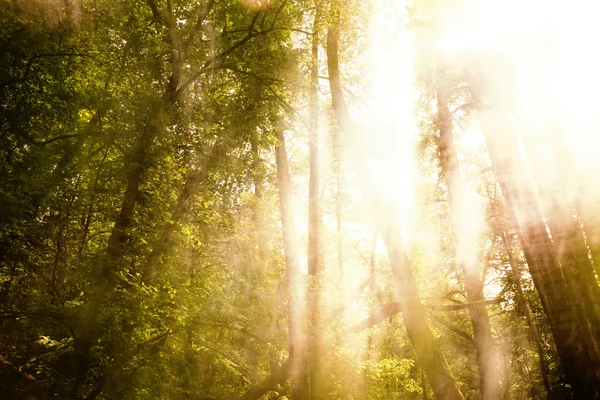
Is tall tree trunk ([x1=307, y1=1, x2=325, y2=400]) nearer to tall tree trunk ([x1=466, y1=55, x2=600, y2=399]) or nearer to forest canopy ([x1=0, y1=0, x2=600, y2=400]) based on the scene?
forest canopy ([x1=0, y1=0, x2=600, y2=400])

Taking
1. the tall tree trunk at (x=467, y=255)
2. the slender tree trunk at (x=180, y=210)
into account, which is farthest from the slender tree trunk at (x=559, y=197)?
the slender tree trunk at (x=180, y=210)

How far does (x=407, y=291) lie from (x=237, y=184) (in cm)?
482

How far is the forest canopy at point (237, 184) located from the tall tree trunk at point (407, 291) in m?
0.03

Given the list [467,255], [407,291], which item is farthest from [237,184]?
[467,255]

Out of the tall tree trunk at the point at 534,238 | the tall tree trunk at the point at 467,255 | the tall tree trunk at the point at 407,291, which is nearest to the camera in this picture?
the tall tree trunk at the point at 534,238

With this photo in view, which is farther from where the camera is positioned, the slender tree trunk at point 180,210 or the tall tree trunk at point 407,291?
the slender tree trunk at point 180,210

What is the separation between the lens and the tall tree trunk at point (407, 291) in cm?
553

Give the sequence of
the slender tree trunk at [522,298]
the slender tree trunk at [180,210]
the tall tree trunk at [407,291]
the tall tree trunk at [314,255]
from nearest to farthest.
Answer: the tall tree trunk at [407,291] → the slender tree trunk at [180,210] → the tall tree trunk at [314,255] → the slender tree trunk at [522,298]

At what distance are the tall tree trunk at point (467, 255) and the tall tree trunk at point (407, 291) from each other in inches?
129

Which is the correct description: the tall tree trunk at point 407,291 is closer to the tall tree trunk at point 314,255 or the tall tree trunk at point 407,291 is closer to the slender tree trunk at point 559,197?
the slender tree trunk at point 559,197

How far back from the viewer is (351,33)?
859 centimetres

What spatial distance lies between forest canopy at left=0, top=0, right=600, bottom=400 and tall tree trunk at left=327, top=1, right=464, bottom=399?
35mm

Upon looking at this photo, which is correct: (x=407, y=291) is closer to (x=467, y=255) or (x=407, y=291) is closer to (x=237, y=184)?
(x=467, y=255)

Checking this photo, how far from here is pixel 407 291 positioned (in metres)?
6.05
